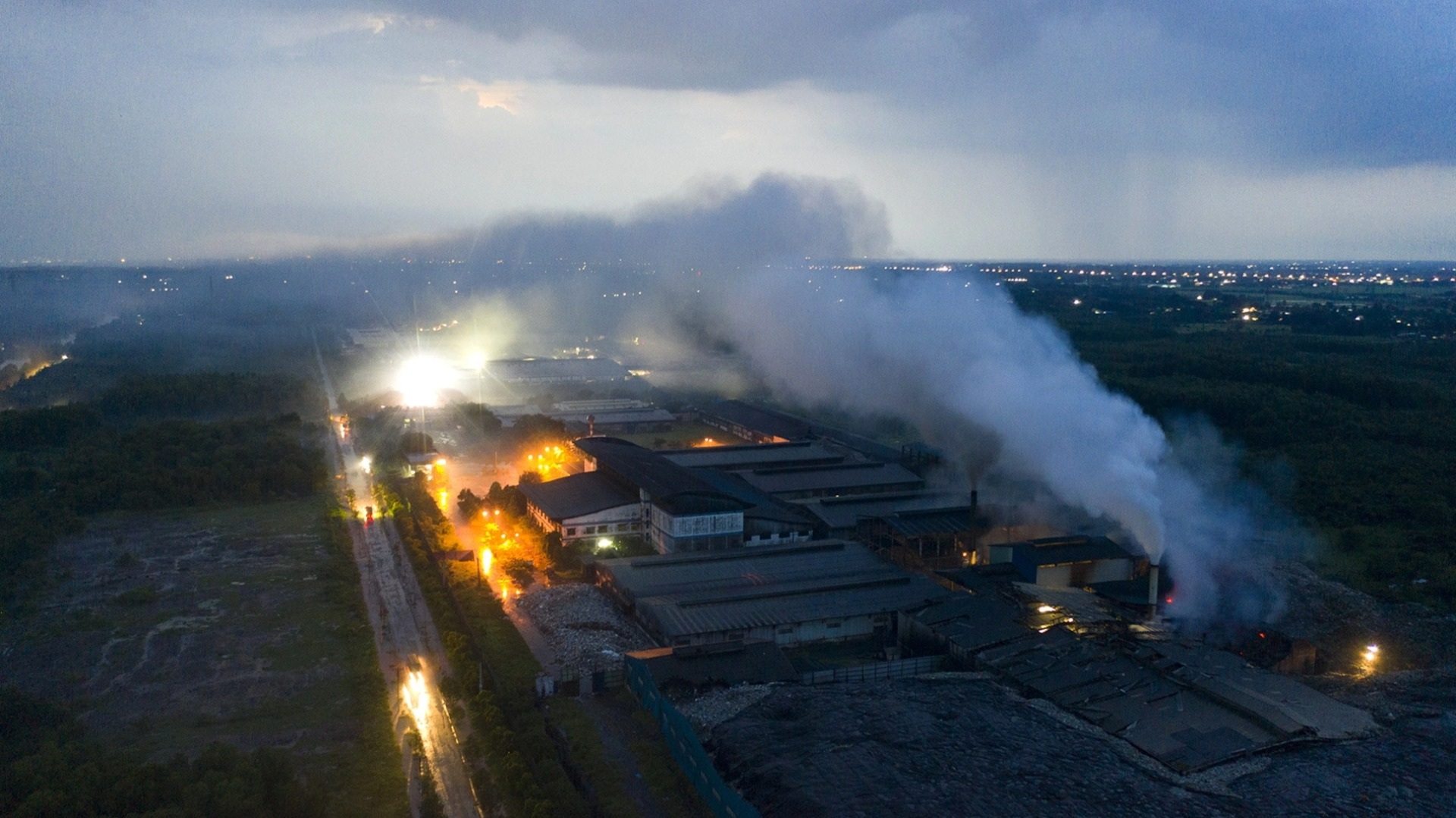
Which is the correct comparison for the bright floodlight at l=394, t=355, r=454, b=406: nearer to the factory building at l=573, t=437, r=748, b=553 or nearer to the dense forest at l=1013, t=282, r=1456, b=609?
the factory building at l=573, t=437, r=748, b=553

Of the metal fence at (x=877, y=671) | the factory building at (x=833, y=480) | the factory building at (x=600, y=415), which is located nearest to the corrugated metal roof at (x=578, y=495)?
the factory building at (x=833, y=480)

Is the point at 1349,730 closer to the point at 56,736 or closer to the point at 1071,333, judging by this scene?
the point at 56,736

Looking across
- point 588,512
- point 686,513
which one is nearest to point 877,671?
point 686,513

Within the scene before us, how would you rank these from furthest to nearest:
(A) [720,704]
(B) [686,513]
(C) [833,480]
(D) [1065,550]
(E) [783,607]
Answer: (C) [833,480] < (B) [686,513] < (D) [1065,550] < (E) [783,607] < (A) [720,704]

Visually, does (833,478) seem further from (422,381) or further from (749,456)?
(422,381)

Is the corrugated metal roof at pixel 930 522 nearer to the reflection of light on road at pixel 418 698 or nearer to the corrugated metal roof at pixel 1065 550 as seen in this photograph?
the corrugated metal roof at pixel 1065 550

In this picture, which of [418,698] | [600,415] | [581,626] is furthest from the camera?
[600,415]
